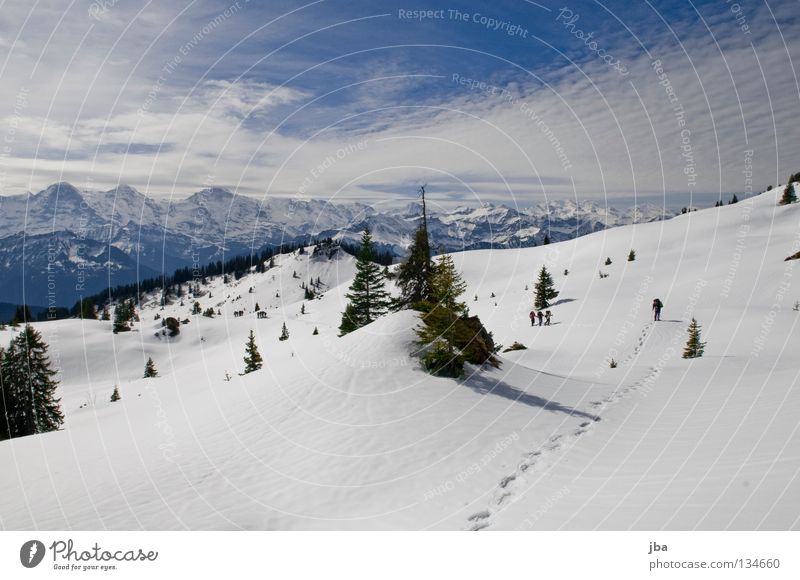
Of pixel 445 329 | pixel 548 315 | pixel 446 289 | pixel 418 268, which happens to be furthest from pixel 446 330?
pixel 548 315

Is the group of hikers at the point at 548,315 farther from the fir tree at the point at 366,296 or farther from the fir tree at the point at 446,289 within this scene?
the fir tree at the point at 446,289

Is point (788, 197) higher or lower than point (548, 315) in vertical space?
higher

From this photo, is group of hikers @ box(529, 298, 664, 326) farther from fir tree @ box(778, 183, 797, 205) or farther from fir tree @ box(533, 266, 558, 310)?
fir tree @ box(778, 183, 797, 205)

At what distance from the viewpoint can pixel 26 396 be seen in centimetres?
3681

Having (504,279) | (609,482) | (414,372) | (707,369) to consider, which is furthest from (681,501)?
(504,279)

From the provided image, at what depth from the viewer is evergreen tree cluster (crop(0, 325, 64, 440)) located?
35469 millimetres

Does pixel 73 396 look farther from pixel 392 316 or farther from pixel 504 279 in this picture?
pixel 504 279

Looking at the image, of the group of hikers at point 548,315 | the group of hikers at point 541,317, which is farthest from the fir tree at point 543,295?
the group of hikers at point 541,317

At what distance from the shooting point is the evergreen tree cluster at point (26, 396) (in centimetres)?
3547

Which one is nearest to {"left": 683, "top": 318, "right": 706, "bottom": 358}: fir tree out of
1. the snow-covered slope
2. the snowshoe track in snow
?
the snow-covered slope

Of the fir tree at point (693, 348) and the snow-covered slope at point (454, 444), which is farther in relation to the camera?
the fir tree at point (693, 348)

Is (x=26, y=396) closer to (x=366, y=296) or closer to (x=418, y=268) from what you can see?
(x=366, y=296)

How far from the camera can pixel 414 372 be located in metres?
17.3

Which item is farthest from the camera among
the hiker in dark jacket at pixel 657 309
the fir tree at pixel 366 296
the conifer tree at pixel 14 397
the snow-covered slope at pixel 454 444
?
the fir tree at pixel 366 296
